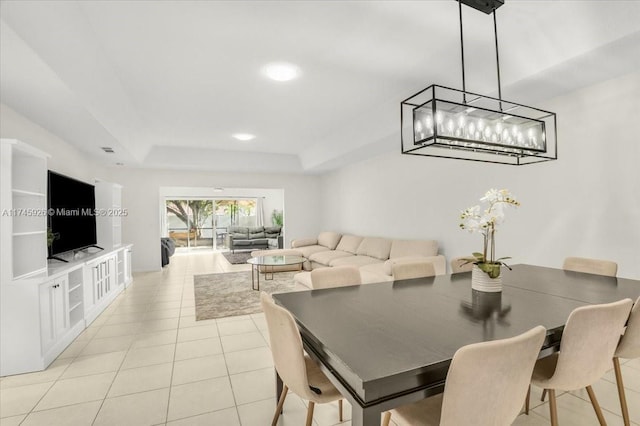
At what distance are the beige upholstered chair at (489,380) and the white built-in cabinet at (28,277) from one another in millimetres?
3198

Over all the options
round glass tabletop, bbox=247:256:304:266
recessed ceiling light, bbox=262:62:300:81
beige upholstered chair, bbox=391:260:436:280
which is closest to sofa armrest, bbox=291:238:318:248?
round glass tabletop, bbox=247:256:304:266

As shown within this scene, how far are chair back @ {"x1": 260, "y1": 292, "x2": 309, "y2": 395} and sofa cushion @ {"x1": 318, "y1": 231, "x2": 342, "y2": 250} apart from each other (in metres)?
5.80

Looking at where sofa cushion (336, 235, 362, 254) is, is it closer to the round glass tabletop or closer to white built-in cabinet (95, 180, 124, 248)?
the round glass tabletop

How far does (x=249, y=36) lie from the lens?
102 inches

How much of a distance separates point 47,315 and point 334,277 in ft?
8.35

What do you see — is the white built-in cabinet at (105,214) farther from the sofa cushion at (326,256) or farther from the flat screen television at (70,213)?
the sofa cushion at (326,256)

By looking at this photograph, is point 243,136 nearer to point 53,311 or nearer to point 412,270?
→ point 53,311

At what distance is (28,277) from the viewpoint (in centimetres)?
268

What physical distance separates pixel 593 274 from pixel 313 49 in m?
2.98

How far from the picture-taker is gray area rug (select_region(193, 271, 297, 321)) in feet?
13.8

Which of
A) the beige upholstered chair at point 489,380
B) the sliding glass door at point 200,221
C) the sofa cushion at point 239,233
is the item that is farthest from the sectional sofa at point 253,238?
the beige upholstered chair at point 489,380

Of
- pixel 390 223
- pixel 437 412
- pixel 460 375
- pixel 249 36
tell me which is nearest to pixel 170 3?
pixel 249 36

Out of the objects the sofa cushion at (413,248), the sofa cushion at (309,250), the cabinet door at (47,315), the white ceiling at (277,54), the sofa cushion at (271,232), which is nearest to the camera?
the white ceiling at (277,54)

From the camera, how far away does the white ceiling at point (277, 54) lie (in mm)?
2156
